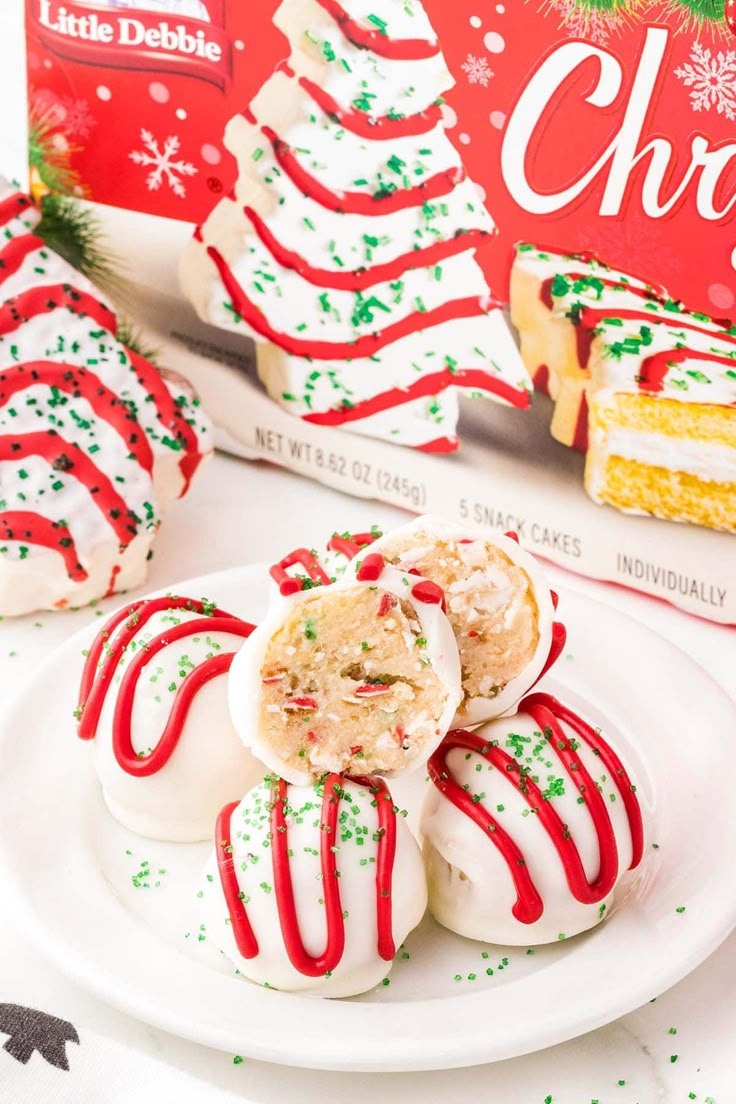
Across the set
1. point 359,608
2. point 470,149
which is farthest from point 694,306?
point 359,608

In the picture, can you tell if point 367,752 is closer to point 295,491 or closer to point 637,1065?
point 637,1065

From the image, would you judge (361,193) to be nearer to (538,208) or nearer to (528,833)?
(538,208)

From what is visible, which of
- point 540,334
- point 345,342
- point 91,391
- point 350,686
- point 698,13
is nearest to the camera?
point 350,686

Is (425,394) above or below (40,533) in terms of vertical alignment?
above

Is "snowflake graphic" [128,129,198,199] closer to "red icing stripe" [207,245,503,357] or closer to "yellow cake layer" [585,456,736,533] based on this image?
"red icing stripe" [207,245,503,357]

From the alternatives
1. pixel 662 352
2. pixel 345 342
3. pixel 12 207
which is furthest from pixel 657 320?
pixel 12 207

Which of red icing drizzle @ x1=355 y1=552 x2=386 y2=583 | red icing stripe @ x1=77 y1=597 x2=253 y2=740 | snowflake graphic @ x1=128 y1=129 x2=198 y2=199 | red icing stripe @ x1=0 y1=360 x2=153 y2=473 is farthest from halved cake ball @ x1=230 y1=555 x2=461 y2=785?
snowflake graphic @ x1=128 y1=129 x2=198 y2=199

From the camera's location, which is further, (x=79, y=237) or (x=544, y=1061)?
(x=79, y=237)
